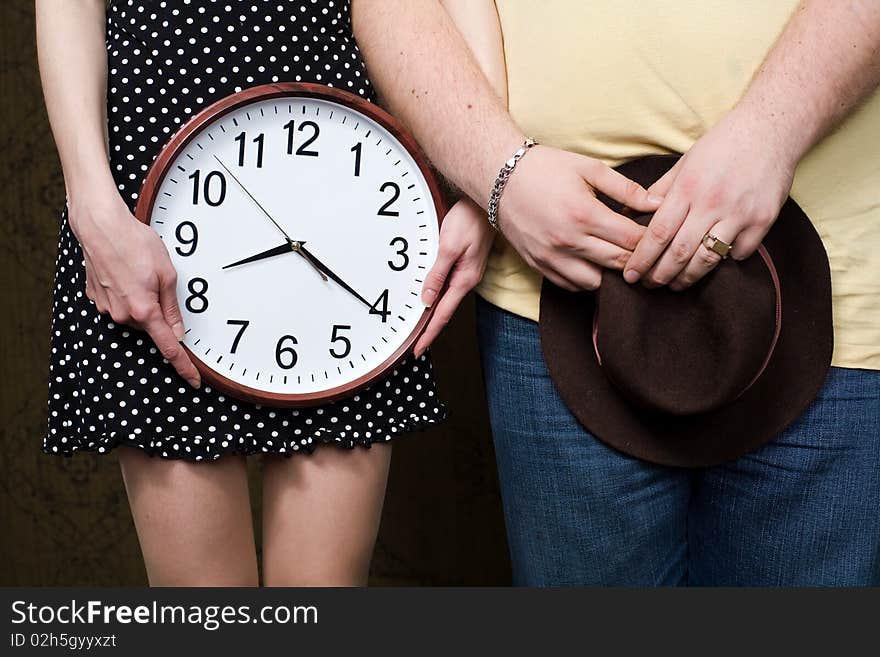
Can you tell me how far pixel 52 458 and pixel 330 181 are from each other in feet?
4.86

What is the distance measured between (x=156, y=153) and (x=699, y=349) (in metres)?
0.59

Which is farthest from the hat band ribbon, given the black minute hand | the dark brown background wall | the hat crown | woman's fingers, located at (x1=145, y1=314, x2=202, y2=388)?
the dark brown background wall

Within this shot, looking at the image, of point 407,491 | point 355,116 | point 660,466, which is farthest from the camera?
point 407,491

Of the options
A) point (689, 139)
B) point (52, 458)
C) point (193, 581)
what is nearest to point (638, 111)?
point (689, 139)

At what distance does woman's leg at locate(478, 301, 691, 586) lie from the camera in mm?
1085

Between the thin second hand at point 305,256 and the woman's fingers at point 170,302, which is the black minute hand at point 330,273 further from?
the woman's fingers at point 170,302

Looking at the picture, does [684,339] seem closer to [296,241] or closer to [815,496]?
[815,496]

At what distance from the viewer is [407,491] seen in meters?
2.02

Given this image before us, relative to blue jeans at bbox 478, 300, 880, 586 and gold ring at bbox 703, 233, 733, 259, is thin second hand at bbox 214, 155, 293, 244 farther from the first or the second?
gold ring at bbox 703, 233, 733, 259

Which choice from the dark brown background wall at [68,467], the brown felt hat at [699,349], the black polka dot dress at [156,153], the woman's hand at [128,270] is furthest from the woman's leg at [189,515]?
the dark brown background wall at [68,467]

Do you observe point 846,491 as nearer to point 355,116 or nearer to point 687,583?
point 687,583

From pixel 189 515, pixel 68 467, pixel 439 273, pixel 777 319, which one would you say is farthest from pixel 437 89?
pixel 68 467

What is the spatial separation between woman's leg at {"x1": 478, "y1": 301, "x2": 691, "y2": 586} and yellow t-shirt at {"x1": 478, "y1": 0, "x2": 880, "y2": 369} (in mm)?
234

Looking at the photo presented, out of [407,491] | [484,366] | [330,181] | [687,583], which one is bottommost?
[407,491]
